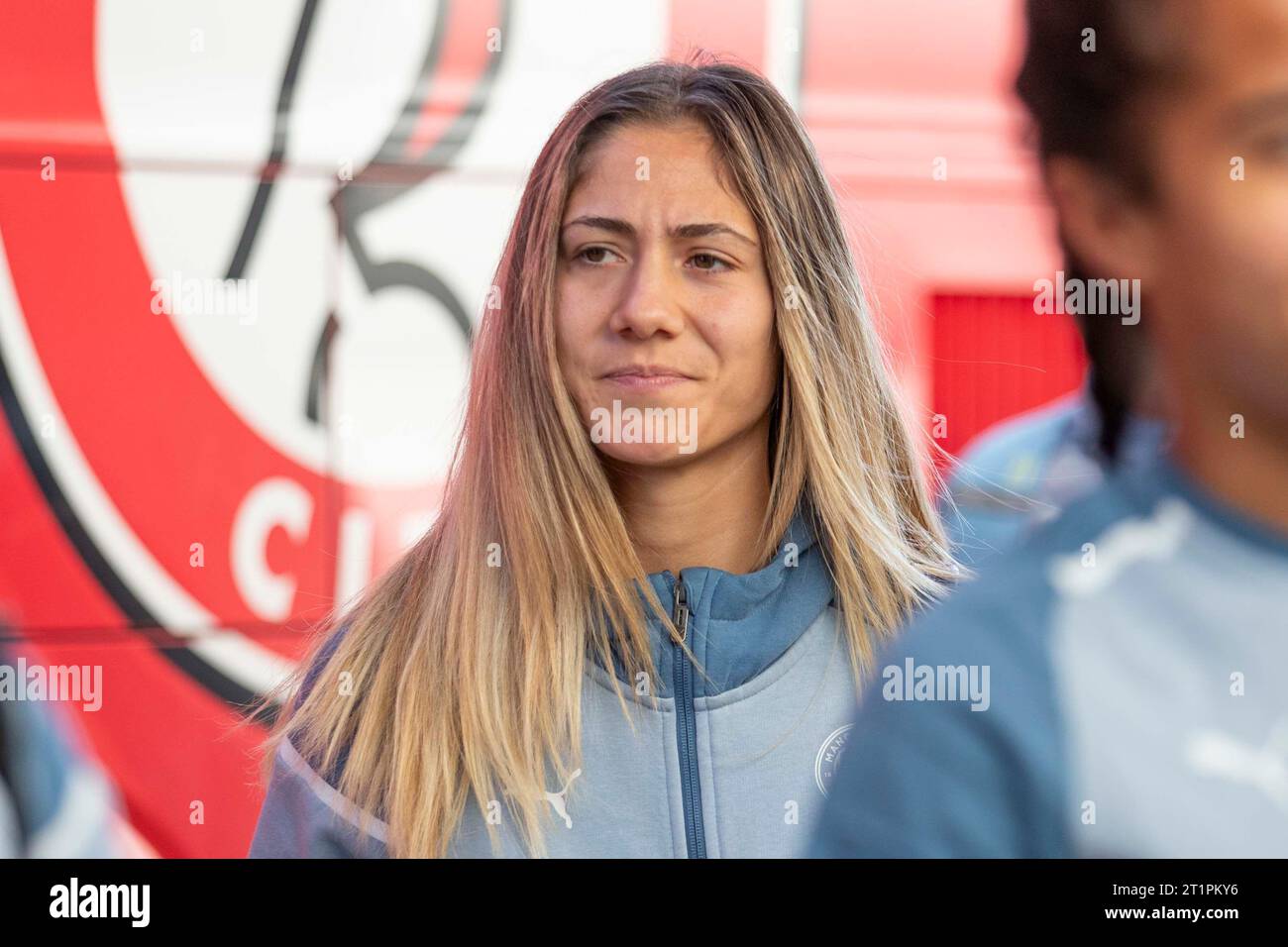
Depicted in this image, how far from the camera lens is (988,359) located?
5.85 ft

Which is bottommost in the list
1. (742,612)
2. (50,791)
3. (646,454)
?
(50,791)

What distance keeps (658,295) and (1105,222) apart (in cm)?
45

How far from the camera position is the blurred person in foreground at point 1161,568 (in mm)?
1137

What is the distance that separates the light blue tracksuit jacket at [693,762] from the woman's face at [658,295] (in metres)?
0.16

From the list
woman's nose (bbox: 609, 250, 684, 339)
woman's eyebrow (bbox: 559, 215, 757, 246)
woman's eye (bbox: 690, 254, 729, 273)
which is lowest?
woman's nose (bbox: 609, 250, 684, 339)

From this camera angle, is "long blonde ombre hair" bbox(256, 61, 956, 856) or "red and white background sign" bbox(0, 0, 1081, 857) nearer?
"long blonde ombre hair" bbox(256, 61, 956, 856)

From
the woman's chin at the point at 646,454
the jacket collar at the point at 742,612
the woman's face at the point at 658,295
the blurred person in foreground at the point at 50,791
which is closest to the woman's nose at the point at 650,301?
the woman's face at the point at 658,295

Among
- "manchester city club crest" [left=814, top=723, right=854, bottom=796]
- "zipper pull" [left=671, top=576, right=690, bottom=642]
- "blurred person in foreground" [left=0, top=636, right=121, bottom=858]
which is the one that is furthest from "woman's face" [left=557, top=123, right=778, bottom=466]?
"blurred person in foreground" [left=0, top=636, right=121, bottom=858]

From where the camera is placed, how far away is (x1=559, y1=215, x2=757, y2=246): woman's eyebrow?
123 cm

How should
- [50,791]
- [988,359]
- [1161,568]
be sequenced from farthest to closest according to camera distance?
1. [988,359]
2. [50,791]
3. [1161,568]

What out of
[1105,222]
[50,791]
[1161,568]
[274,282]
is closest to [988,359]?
[1105,222]

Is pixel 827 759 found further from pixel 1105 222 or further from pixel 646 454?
pixel 1105 222

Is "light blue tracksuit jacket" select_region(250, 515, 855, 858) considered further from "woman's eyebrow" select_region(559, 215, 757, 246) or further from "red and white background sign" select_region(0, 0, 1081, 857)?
"red and white background sign" select_region(0, 0, 1081, 857)

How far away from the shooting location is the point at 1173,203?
1.20 metres
